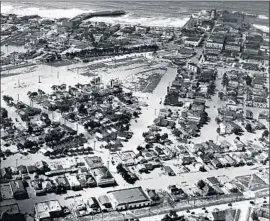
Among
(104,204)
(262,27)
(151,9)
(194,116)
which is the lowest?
(104,204)

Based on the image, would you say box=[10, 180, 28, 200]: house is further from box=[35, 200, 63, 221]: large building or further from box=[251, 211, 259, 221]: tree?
box=[251, 211, 259, 221]: tree

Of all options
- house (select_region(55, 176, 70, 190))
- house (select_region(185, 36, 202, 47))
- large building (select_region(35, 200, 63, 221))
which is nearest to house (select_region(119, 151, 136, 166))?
house (select_region(55, 176, 70, 190))

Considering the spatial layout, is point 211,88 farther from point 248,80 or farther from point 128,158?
point 128,158

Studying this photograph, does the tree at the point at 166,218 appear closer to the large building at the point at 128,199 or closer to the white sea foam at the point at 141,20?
the large building at the point at 128,199

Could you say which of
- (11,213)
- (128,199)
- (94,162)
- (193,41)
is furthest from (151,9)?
(11,213)

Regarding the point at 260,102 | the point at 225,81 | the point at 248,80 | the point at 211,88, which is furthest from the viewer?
the point at 248,80
